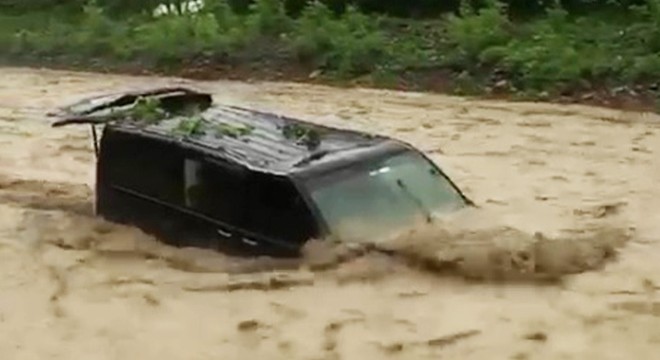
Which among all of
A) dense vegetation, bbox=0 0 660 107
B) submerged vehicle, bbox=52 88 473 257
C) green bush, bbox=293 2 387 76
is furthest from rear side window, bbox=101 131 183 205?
green bush, bbox=293 2 387 76

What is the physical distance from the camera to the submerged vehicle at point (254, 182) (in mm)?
9086

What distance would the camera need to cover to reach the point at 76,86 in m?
19.8

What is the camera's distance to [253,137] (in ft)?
32.3

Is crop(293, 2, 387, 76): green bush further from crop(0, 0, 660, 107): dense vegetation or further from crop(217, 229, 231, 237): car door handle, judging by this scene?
crop(217, 229, 231, 237): car door handle

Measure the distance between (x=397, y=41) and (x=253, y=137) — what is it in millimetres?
10454

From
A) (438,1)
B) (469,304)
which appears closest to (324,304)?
(469,304)

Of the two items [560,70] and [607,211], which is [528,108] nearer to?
[560,70]

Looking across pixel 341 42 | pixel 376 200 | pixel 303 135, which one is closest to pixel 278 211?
pixel 376 200

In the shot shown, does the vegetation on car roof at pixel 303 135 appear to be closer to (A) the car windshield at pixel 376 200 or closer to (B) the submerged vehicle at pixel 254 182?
(B) the submerged vehicle at pixel 254 182

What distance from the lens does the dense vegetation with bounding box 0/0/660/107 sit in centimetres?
1817

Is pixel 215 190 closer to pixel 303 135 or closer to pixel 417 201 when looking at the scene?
pixel 303 135

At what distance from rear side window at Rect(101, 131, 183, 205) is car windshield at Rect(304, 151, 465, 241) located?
1186mm

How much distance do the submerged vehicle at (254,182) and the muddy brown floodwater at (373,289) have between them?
15 cm

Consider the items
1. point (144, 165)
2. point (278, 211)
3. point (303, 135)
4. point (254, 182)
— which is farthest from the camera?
point (144, 165)
